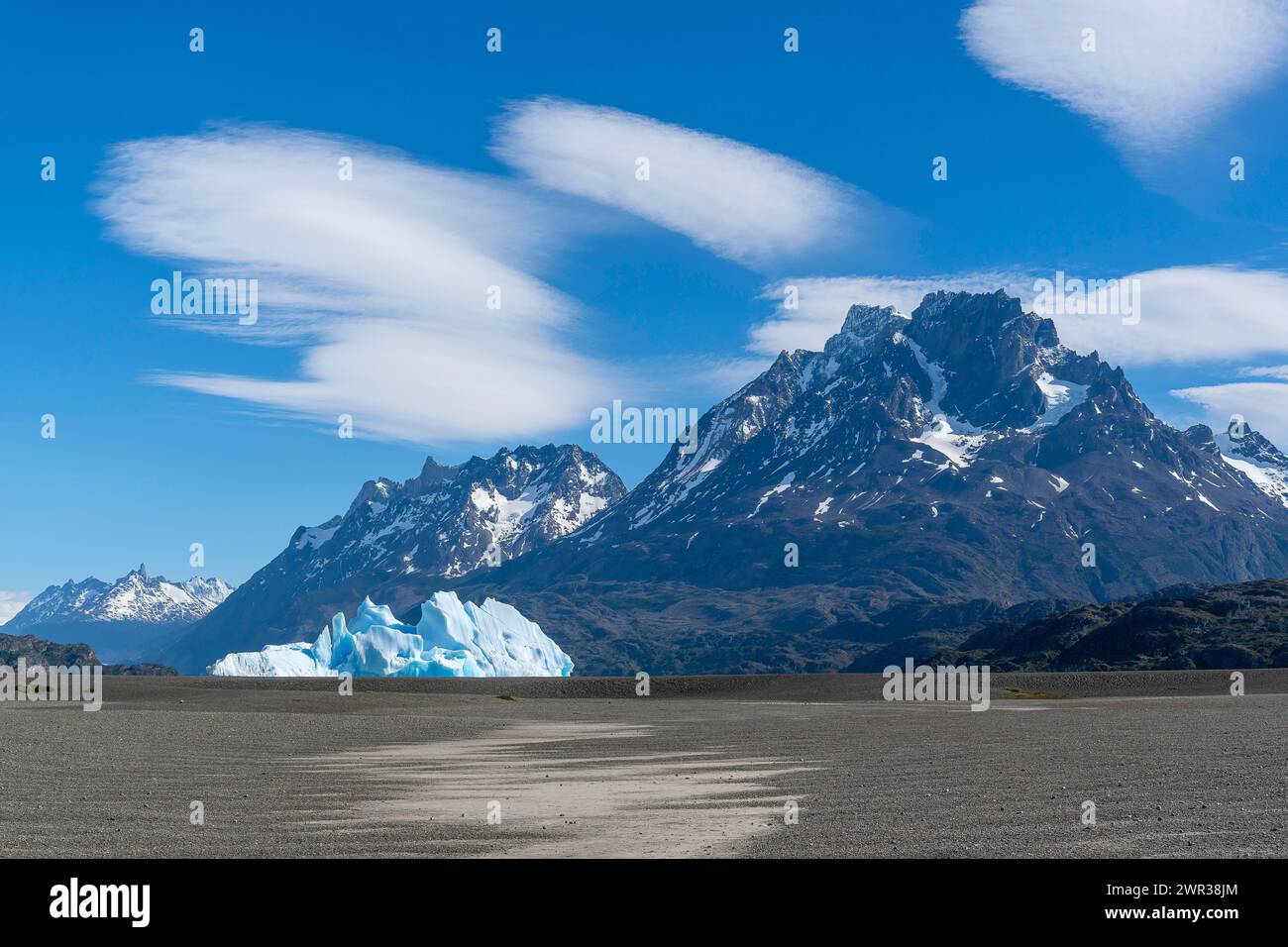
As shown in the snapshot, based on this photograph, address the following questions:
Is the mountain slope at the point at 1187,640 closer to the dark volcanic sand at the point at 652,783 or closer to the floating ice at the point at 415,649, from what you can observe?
the floating ice at the point at 415,649

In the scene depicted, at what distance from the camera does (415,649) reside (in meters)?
154

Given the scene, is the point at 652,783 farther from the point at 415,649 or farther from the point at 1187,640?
the point at 1187,640

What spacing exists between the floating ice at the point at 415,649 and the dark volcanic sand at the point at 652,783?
8668 cm

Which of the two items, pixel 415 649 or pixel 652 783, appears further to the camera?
pixel 415 649

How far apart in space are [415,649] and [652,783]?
423ft

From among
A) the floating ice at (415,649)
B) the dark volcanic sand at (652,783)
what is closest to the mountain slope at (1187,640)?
the floating ice at (415,649)

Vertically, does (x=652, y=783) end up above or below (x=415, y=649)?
above

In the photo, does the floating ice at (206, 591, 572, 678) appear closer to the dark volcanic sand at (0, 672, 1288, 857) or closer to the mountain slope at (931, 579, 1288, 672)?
the mountain slope at (931, 579, 1288, 672)

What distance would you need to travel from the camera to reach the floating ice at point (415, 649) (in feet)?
490

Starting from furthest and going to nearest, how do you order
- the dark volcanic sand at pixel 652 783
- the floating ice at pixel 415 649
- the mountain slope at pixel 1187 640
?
1. the mountain slope at pixel 1187 640
2. the floating ice at pixel 415 649
3. the dark volcanic sand at pixel 652 783

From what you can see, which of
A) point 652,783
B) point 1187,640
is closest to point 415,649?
point 1187,640
